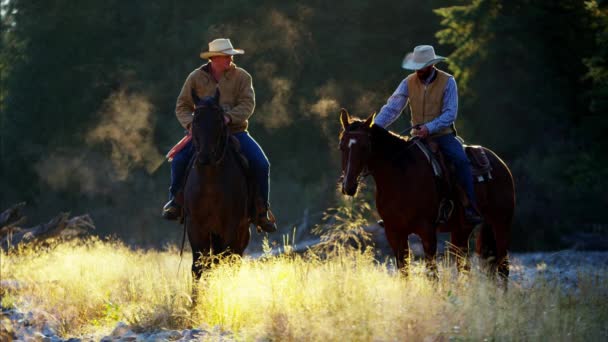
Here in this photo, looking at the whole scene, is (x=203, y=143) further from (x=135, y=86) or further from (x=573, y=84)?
(x=135, y=86)

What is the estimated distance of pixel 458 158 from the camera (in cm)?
1205

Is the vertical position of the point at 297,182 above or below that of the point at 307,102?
below

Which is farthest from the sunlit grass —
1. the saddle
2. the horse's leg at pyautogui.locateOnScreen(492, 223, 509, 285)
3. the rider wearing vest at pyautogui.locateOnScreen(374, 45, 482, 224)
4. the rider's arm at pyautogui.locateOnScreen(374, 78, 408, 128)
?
the rider's arm at pyautogui.locateOnScreen(374, 78, 408, 128)

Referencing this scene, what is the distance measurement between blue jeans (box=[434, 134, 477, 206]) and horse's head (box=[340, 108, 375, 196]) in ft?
4.56

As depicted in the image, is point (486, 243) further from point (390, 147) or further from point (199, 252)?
point (199, 252)

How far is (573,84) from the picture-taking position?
1113 inches

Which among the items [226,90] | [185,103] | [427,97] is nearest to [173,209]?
[185,103]

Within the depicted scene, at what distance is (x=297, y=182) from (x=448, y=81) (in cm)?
2800

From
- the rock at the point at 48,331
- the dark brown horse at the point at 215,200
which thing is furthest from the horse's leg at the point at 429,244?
the rock at the point at 48,331

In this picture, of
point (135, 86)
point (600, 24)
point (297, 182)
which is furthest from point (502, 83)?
point (135, 86)

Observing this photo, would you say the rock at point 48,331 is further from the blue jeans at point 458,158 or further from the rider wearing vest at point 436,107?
the blue jeans at point 458,158

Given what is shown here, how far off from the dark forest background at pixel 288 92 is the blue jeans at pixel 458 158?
12.8 meters

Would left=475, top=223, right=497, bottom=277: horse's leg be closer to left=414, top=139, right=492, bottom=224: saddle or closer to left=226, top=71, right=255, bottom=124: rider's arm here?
left=414, top=139, right=492, bottom=224: saddle

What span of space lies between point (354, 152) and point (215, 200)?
1.69 metres
